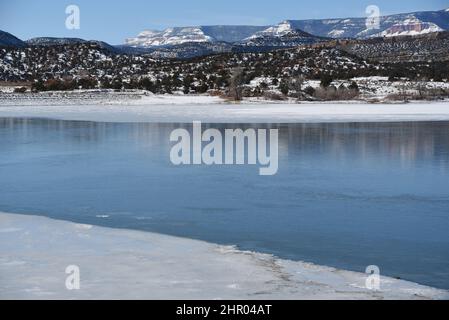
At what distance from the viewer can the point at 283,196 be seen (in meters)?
8.39

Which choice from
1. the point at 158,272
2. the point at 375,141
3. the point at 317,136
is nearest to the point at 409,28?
the point at 317,136

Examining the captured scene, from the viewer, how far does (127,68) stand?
2200 inches

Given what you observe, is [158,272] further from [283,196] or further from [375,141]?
[375,141]

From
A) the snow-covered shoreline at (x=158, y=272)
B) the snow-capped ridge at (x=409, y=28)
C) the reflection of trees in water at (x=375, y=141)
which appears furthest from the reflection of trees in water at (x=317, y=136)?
the snow-capped ridge at (x=409, y=28)

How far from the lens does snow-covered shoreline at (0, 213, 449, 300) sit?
182 inches

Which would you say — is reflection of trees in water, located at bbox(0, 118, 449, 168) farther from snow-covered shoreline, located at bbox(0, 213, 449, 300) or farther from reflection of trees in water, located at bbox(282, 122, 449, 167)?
snow-covered shoreline, located at bbox(0, 213, 449, 300)

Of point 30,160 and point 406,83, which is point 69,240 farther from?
point 406,83

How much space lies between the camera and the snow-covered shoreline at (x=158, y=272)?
4.62 meters

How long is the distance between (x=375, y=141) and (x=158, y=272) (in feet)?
31.2

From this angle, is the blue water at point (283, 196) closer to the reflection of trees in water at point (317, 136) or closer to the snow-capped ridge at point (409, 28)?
the reflection of trees in water at point (317, 136)

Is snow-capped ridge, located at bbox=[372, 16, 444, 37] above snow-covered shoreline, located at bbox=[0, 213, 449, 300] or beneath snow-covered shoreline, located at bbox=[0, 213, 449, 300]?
above

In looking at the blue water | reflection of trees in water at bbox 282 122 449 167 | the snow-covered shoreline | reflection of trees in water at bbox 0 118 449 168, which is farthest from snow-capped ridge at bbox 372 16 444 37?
the snow-covered shoreline

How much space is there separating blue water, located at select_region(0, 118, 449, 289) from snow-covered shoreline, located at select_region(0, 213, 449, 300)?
336 millimetres
